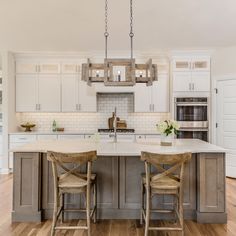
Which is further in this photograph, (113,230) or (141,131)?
(141,131)

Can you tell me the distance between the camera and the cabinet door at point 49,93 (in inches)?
254

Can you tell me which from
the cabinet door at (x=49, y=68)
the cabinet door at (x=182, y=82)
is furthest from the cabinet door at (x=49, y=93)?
the cabinet door at (x=182, y=82)

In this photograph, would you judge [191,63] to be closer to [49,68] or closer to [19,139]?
[49,68]

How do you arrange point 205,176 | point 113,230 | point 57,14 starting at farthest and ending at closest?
point 57,14, point 205,176, point 113,230

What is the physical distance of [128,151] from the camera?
3.18 m

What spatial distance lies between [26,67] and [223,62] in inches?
190

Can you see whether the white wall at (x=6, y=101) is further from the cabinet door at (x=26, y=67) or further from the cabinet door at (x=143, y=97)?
the cabinet door at (x=143, y=97)

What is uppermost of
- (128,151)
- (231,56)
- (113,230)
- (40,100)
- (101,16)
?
(101,16)

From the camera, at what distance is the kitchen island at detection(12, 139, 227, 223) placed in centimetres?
337

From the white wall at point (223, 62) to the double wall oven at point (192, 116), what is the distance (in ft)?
2.44

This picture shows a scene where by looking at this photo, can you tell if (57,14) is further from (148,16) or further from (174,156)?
(174,156)

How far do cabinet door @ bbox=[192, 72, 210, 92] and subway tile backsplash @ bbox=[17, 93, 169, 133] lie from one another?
3.47 ft

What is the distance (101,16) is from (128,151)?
9.82 feet

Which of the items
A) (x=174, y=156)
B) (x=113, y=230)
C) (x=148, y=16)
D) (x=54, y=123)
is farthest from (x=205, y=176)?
(x=54, y=123)
